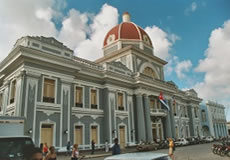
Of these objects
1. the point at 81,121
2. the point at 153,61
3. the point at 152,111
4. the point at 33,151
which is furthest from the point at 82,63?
the point at 33,151

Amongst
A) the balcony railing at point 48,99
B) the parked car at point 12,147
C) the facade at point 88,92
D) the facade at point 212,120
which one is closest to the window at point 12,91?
the facade at point 88,92

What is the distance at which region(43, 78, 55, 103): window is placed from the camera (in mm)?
18484

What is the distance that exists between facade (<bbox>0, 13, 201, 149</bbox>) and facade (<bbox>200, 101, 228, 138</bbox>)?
59.8 feet

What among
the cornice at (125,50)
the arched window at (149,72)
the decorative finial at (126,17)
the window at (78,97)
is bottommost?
the window at (78,97)

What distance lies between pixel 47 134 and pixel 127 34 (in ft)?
69.7

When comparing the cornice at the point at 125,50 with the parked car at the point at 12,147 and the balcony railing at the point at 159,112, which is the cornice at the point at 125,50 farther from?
the parked car at the point at 12,147

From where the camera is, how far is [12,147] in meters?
7.02

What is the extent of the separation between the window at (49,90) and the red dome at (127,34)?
55.4 ft

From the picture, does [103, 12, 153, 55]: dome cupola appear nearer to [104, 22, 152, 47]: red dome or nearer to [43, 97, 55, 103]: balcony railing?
[104, 22, 152, 47]: red dome

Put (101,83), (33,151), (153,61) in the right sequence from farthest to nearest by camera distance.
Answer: (153,61), (101,83), (33,151)

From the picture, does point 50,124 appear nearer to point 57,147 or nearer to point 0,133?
point 57,147

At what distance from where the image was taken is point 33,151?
470 cm

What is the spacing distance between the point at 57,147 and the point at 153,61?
21733 mm

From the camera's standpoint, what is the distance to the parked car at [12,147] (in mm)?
6773
